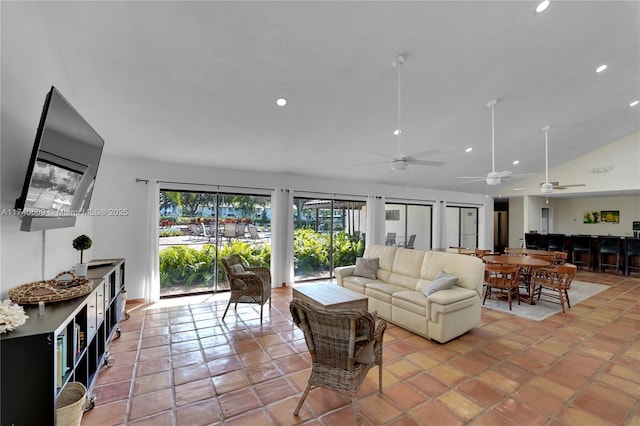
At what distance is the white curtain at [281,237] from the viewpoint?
609 centimetres

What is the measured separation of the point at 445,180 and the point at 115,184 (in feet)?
26.3

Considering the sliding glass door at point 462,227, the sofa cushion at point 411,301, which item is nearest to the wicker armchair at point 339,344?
the sofa cushion at point 411,301

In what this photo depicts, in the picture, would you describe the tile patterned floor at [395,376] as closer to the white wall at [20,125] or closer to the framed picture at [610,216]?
the white wall at [20,125]

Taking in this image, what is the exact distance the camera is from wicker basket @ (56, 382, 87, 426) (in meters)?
1.65

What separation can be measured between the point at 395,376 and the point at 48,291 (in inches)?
116

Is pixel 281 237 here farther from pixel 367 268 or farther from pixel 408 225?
pixel 408 225

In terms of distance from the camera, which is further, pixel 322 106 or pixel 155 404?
pixel 322 106

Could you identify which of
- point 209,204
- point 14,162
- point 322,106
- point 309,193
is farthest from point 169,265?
point 322,106

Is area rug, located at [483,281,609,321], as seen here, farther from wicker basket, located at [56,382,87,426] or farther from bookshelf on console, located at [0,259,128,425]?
bookshelf on console, located at [0,259,128,425]

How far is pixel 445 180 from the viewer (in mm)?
8234

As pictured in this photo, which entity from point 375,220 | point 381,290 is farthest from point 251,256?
point 375,220

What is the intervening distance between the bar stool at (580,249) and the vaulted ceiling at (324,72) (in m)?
3.92

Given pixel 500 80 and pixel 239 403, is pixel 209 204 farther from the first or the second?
pixel 500 80

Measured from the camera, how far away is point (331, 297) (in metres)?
3.62
